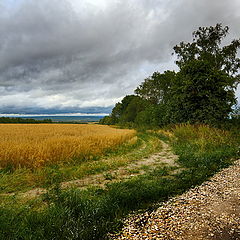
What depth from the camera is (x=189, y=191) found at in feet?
16.8

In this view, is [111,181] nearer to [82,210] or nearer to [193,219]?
[82,210]

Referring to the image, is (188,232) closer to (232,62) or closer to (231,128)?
(231,128)

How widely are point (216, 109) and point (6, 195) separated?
2033cm

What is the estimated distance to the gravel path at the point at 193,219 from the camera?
123 inches

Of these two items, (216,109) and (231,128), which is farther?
(216,109)

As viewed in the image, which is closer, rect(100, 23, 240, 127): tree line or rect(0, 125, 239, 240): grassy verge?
rect(0, 125, 239, 240): grassy verge

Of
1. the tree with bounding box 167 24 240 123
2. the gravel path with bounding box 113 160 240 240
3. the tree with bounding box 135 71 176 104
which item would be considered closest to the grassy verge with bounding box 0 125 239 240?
the gravel path with bounding box 113 160 240 240

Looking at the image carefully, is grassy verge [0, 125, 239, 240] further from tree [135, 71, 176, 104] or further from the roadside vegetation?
tree [135, 71, 176, 104]

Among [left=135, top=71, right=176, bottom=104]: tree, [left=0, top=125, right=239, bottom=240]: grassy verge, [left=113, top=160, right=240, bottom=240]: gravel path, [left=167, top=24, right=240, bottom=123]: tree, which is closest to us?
[left=113, top=160, right=240, bottom=240]: gravel path

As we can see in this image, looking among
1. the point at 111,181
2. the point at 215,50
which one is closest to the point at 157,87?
the point at 215,50

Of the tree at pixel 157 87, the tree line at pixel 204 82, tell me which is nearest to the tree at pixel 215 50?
the tree line at pixel 204 82

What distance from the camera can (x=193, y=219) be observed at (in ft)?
11.7

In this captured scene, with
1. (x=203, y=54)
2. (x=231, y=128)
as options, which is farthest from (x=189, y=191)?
(x=203, y=54)

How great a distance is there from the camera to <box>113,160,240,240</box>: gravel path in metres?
3.13
